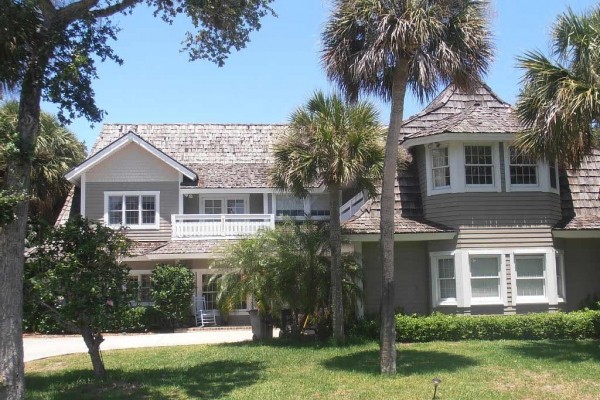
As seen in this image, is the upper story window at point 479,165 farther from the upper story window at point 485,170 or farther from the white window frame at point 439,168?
the white window frame at point 439,168

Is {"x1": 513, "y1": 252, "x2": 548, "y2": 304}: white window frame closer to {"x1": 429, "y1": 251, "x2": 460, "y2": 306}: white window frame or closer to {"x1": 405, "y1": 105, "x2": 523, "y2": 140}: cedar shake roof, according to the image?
{"x1": 429, "y1": 251, "x2": 460, "y2": 306}: white window frame

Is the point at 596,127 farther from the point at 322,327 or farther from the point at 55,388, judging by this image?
the point at 55,388

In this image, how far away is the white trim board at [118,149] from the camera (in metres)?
26.6

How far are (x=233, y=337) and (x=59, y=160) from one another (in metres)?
13.5

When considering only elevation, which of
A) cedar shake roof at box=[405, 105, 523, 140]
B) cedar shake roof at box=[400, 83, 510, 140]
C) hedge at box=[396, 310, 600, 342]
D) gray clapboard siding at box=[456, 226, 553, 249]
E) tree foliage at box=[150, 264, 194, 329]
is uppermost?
cedar shake roof at box=[400, 83, 510, 140]

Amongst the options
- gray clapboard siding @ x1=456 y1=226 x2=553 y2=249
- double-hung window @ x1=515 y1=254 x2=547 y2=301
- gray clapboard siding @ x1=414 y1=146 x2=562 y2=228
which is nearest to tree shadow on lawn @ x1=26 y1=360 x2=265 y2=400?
gray clapboard siding @ x1=456 y1=226 x2=553 y2=249

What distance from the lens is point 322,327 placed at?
19016mm

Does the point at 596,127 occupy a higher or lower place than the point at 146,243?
higher

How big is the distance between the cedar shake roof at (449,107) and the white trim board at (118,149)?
9.99 metres

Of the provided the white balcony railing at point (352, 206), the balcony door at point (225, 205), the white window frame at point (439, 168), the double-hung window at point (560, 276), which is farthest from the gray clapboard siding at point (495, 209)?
the balcony door at point (225, 205)

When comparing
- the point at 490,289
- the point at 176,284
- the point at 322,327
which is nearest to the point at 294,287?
the point at 322,327

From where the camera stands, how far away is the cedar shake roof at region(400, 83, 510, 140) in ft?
70.1

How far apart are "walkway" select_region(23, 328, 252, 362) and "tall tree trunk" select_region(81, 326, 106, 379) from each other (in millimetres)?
5308

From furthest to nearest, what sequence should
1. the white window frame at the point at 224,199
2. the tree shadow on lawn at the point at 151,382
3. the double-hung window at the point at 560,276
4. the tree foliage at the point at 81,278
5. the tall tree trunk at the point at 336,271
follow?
the white window frame at the point at 224,199 → the double-hung window at the point at 560,276 → the tall tree trunk at the point at 336,271 → the tree foliage at the point at 81,278 → the tree shadow on lawn at the point at 151,382
